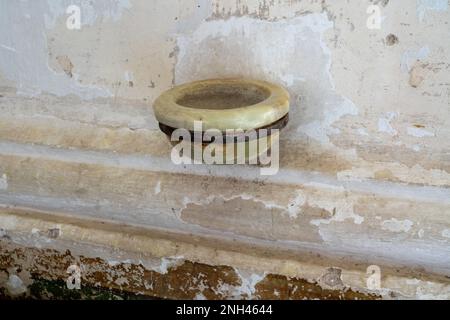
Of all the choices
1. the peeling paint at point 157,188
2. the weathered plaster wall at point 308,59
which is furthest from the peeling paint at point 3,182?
the peeling paint at point 157,188

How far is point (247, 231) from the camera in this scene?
5.37ft

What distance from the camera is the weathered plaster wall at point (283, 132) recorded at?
58.1 inches

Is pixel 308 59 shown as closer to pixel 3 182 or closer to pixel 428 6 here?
pixel 428 6

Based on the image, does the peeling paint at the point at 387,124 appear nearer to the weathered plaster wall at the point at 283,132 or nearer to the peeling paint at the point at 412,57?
the weathered plaster wall at the point at 283,132

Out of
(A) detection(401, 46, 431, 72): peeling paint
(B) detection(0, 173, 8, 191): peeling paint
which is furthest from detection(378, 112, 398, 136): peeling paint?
(B) detection(0, 173, 8, 191): peeling paint

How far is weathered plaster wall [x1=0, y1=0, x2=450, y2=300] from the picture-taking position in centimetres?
148

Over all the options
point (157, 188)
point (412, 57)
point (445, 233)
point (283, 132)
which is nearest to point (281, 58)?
point (283, 132)

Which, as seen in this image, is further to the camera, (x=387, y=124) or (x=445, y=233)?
(x=387, y=124)

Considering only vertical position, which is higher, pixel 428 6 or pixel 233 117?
pixel 428 6

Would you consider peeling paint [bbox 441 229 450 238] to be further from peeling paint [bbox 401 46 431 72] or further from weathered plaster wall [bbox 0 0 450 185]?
peeling paint [bbox 401 46 431 72]

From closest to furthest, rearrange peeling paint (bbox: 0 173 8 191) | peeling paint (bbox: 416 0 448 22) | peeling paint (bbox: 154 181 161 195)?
peeling paint (bbox: 416 0 448 22)
peeling paint (bbox: 154 181 161 195)
peeling paint (bbox: 0 173 8 191)

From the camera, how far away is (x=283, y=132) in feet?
5.49

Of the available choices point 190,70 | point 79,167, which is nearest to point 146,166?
point 79,167

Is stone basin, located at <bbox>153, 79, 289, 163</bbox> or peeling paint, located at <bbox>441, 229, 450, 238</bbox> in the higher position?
stone basin, located at <bbox>153, 79, 289, 163</bbox>
